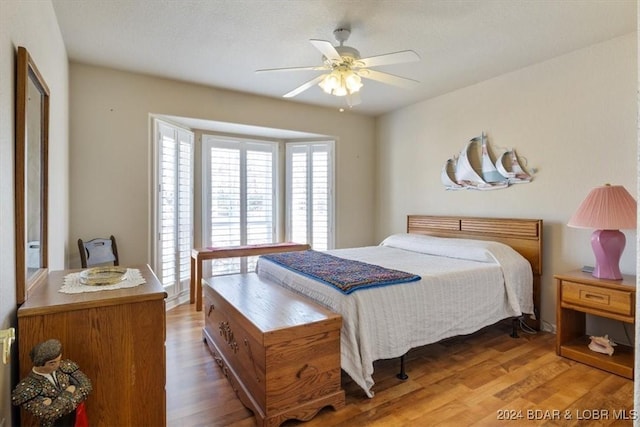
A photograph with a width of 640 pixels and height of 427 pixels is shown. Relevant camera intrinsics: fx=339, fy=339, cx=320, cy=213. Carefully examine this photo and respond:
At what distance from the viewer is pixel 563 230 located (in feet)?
10.2

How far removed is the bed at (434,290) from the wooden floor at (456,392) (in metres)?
0.20

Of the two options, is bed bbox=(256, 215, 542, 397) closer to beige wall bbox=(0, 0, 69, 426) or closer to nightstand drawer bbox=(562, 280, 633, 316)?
nightstand drawer bbox=(562, 280, 633, 316)

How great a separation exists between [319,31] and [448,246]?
2.28 meters

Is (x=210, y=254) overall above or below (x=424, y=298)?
above

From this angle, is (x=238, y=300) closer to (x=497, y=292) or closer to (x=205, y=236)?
(x=497, y=292)

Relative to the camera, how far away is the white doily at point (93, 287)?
1596 millimetres

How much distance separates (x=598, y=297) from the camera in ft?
8.06

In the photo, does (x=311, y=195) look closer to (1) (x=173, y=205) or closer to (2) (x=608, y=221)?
(1) (x=173, y=205)

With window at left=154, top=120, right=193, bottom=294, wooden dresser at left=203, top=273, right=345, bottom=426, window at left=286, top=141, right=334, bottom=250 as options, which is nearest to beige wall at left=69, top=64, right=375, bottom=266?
window at left=154, top=120, right=193, bottom=294

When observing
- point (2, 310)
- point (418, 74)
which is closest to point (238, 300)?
point (2, 310)

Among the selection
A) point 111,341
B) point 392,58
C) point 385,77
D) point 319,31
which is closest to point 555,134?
point 385,77

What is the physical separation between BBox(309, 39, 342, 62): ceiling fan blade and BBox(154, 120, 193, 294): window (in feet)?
7.73

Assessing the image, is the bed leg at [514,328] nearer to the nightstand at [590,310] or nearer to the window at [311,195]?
the nightstand at [590,310]

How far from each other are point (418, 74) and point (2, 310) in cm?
365
